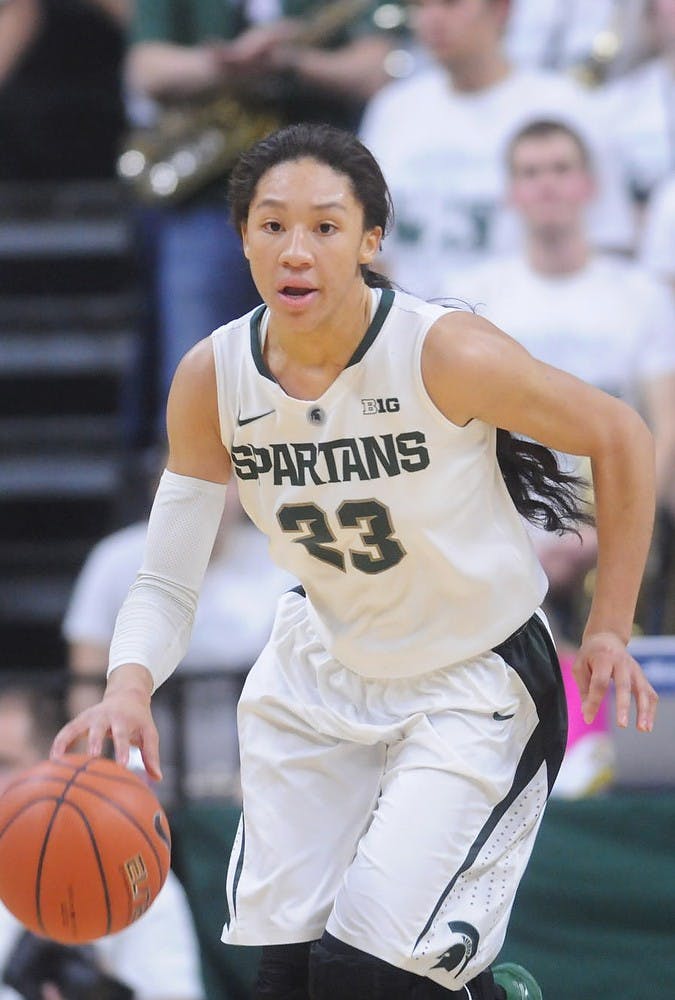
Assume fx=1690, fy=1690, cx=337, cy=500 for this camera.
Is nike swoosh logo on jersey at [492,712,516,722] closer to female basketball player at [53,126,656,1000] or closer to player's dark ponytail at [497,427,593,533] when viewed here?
female basketball player at [53,126,656,1000]

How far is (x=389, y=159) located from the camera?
659 cm

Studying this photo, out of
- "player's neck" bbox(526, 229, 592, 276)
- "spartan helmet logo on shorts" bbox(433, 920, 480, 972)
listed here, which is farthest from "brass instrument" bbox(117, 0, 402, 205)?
"spartan helmet logo on shorts" bbox(433, 920, 480, 972)

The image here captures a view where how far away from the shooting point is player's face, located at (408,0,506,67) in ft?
21.0


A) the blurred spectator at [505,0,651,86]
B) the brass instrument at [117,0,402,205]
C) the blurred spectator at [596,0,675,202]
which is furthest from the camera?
the brass instrument at [117,0,402,205]

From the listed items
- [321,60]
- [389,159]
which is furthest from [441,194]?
[321,60]

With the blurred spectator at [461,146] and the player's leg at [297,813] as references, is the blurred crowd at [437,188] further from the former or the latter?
the player's leg at [297,813]

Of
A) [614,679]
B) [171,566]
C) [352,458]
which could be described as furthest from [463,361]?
[171,566]

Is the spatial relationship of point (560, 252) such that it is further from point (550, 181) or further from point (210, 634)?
point (210, 634)

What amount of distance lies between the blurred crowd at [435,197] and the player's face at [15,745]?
0.04 m

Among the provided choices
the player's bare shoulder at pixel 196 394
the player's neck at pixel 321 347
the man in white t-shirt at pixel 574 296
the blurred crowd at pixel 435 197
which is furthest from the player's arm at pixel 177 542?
the man in white t-shirt at pixel 574 296

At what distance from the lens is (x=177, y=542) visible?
3.53m

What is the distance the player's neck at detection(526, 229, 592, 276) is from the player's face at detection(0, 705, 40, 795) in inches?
99.1

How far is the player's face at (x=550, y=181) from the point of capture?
609 centimetres

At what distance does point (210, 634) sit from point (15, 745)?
105cm
